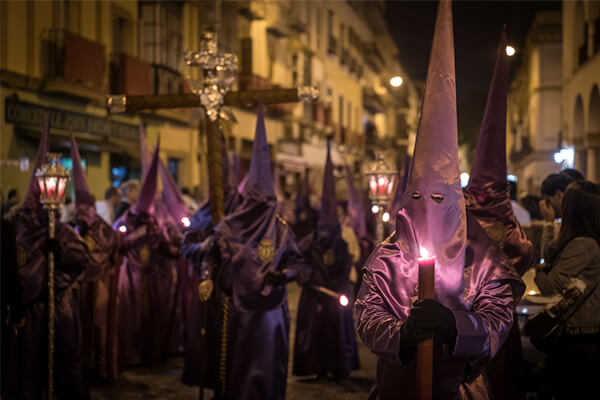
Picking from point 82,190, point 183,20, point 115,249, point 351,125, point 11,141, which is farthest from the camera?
point 351,125

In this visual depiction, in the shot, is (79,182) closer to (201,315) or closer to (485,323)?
(201,315)

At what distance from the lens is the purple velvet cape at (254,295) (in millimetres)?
5648

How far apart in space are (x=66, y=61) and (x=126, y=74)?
8.03 ft

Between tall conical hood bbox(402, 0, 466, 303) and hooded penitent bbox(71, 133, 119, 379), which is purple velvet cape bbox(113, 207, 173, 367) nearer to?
hooded penitent bbox(71, 133, 119, 379)

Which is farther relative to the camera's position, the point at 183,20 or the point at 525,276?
the point at 183,20

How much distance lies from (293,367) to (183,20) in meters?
15.4

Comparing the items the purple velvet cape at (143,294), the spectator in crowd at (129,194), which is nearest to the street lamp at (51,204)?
the purple velvet cape at (143,294)

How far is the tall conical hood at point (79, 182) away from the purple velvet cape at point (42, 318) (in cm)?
76

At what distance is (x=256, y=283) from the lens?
224 inches

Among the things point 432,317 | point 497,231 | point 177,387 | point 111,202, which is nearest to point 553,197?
point 497,231

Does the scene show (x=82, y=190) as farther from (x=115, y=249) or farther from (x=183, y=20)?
(x=183, y=20)

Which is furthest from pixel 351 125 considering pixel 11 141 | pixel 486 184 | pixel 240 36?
pixel 486 184

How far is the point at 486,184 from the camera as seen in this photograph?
4.56 m

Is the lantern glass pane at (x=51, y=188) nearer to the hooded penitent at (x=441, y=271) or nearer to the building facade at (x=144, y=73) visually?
the building facade at (x=144, y=73)
